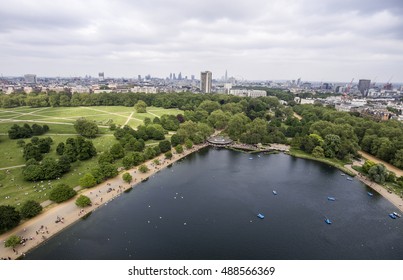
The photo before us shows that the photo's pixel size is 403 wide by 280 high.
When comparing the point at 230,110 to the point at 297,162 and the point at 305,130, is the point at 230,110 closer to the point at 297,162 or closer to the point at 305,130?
the point at 305,130

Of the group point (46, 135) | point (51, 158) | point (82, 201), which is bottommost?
point (82, 201)

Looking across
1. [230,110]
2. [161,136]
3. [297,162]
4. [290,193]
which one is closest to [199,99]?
[230,110]

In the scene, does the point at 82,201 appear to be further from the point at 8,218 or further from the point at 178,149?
the point at 178,149

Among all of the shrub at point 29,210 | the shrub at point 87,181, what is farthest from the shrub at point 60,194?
the shrub at point 87,181

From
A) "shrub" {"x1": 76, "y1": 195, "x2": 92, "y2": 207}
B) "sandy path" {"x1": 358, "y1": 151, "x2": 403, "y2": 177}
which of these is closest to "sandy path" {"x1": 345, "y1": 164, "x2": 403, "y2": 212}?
"sandy path" {"x1": 358, "y1": 151, "x2": 403, "y2": 177}

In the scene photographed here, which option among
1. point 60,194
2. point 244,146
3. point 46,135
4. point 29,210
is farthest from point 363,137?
point 46,135

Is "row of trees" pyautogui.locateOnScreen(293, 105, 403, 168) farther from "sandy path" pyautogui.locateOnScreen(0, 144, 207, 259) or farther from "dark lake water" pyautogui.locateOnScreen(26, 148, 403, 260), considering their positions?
"sandy path" pyautogui.locateOnScreen(0, 144, 207, 259)
